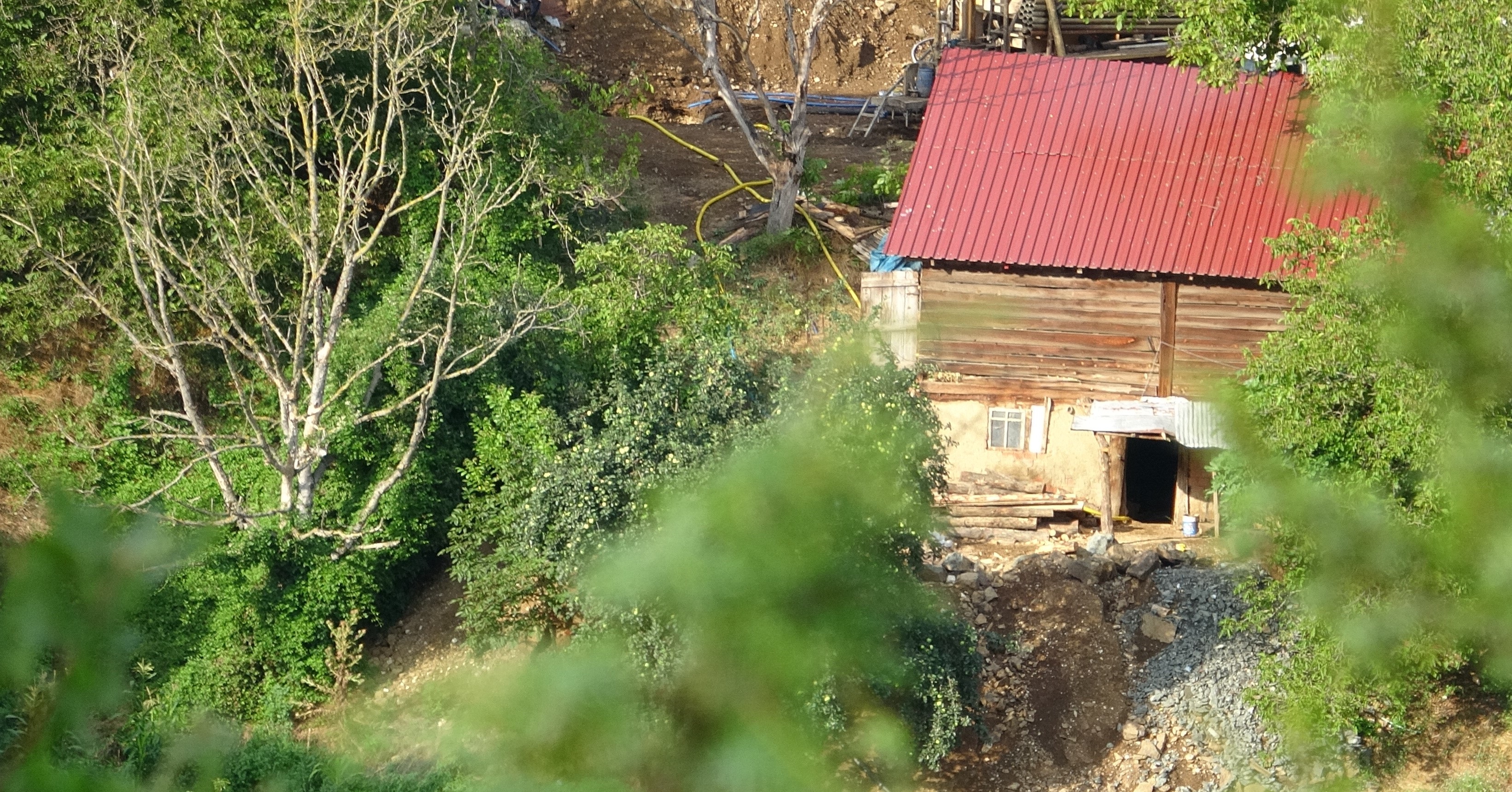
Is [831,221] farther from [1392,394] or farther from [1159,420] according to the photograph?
[1392,394]

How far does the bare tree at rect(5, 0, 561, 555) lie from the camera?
1106 centimetres

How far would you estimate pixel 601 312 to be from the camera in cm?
1214

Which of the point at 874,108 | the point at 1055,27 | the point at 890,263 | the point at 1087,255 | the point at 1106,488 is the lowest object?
the point at 1106,488

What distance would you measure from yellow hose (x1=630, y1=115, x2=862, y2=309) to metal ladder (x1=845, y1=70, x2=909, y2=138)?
2331 millimetres

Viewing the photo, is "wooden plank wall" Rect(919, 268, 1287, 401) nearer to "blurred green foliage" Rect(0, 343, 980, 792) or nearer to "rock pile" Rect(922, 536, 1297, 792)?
"rock pile" Rect(922, 536, 1297, 792)

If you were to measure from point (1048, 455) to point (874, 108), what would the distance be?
29.5ft

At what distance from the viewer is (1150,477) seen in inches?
587

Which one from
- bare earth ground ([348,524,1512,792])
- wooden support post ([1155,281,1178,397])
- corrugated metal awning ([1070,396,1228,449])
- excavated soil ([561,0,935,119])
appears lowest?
bare earth ground ([348,524,1512,792])

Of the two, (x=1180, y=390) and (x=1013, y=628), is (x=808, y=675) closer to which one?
(x=1013, y=628)

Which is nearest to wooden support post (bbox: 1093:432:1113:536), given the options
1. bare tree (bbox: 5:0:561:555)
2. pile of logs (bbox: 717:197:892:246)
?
pile of logs (bbox: 717:197:892:246)

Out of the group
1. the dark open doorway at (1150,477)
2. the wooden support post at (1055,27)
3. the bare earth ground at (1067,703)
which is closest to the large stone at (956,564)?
the bare earth ground at (1067,703)

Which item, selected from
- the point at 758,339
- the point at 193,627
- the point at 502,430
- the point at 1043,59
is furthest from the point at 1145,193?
the point at 193,627

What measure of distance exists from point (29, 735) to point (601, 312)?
7.71m

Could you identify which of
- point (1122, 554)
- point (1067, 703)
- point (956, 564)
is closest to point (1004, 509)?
point (1122, 554)
